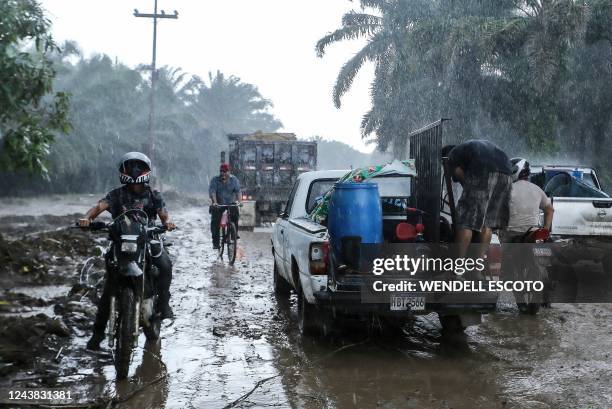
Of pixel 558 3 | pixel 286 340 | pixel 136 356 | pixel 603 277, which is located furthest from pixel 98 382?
pixel 558 3

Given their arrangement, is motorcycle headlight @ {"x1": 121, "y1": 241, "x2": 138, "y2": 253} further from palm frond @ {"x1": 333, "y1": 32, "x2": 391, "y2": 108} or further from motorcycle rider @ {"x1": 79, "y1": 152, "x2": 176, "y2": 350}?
palm frond @ {"x1": 333, "y1": 32, "x2": 391, "y2": 108}

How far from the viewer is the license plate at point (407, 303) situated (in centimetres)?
617

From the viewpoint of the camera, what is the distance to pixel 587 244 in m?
12.6

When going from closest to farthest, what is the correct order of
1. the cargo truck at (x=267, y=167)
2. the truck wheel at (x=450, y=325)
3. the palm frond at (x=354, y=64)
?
the truck wheel at (x=450, y=325) → the cargo truck at (x=267, y=167) → the palm frond at (x=354, y=64)

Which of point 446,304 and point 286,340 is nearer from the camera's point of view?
point 446,304

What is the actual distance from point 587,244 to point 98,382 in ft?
32.9

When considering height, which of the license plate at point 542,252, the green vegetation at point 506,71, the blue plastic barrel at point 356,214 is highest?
the green vegetation at point 506,71

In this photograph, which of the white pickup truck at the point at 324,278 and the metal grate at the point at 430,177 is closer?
the white pickup truck at the point at 324,278

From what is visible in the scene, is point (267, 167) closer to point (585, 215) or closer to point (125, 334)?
point (585, 215)

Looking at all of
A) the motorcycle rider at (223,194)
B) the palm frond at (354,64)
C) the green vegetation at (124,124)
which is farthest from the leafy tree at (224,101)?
the motorcycle rider at (223,194)

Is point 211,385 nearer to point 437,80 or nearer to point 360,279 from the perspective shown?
point 360,279

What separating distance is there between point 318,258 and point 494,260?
5.87ft

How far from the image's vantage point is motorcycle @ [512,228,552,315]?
26.4ft

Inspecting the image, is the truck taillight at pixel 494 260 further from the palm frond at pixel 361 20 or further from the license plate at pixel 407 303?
the palm frond at pixel 361 20
